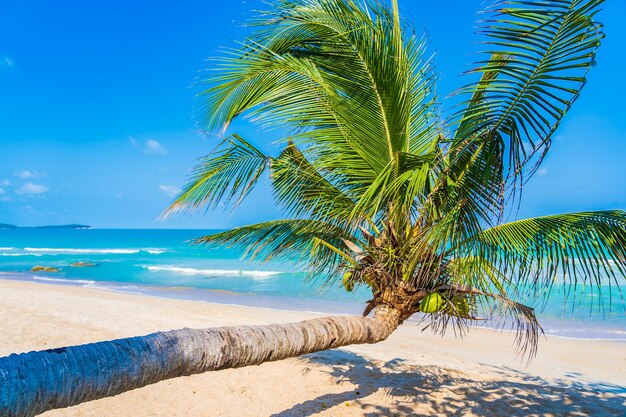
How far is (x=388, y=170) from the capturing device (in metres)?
3.65

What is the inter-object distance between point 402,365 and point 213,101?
5.40m

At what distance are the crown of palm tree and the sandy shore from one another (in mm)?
1865

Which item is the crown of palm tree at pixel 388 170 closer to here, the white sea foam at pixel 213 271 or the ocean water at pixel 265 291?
the ocean water at pixel 265 291

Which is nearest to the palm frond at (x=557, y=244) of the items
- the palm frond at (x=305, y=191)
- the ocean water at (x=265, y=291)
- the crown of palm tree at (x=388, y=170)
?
the crown of palm tree at (x=388, y=170)

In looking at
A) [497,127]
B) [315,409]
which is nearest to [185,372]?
[497,127]

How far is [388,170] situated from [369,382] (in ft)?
13.2

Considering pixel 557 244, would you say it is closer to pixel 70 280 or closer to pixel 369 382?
pixel 369 382

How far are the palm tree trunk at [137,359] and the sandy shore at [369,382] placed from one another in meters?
2.46

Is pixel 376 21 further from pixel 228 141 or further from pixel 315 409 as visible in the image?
pixel 315 409

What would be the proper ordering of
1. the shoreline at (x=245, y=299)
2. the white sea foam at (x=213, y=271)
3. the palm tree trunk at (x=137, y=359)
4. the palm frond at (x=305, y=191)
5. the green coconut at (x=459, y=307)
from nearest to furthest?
the palm tree trunk at (x=137, y=359) → the green coconut at (x=459, y=307) → the palm frond at (x=305, y=191) → the shoreline at (x=245, y=299) → the white sea foam at (x=213, y=271)

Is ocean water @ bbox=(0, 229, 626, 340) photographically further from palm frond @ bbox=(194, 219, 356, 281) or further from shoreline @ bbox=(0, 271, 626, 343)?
palm frond @ bbox=(194, 219, 356, 281)

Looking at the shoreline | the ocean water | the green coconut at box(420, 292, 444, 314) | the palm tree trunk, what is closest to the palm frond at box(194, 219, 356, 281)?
the green coconut at box(420, 292, 444, 314)

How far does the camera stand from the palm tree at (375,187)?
2.58 metres

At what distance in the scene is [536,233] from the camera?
149 inches
